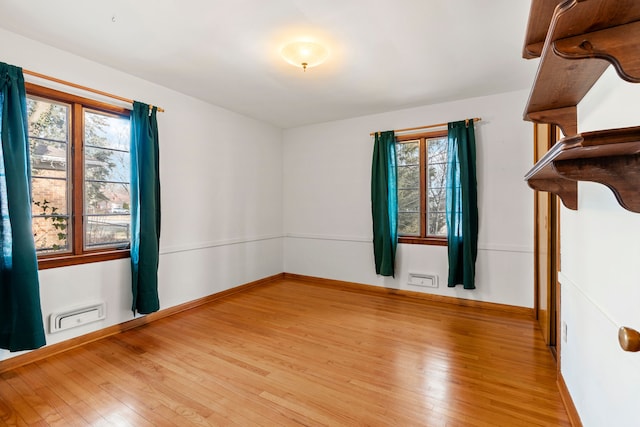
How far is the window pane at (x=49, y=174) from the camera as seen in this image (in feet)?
8.40

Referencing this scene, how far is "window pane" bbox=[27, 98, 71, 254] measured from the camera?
2.56 m

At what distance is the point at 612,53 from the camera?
78 centimetres

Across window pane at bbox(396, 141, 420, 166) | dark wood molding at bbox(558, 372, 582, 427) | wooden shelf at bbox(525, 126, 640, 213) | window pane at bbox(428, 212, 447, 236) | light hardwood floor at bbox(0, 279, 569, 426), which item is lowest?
light hardwood floor at bbox(0, 279, 569, 426)

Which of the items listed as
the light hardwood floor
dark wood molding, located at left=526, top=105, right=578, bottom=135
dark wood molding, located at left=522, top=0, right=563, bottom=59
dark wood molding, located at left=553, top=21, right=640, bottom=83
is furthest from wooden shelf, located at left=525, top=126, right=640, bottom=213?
the light hardwood floor

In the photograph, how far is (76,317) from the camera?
2.71 m

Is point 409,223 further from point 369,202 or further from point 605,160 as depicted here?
point 605,160

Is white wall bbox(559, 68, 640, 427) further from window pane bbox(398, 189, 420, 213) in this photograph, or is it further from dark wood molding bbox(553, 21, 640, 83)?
window pane bbox(398, 189, 420, 213)

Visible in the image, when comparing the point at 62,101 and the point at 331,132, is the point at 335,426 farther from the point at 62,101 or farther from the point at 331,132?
the point at 331,132

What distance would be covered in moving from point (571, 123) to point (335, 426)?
83.6 inches

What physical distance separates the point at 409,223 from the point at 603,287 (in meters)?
2.96

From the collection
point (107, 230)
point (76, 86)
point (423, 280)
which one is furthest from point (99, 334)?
point (423, 280)

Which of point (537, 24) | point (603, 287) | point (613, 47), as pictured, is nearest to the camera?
point (613, 47)

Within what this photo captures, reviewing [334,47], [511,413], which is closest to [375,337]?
[511,413]

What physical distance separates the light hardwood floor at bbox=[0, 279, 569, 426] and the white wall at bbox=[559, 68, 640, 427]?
0.47 m
